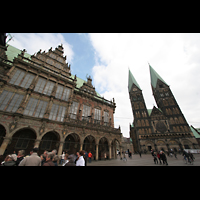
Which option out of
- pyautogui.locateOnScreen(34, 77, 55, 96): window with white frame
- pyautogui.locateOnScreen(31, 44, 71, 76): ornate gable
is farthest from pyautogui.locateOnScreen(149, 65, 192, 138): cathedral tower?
pyautogui.locateOnScreen(34, 77, 55, 96): window with white frame

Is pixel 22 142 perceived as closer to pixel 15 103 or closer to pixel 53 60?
pixel 15 103

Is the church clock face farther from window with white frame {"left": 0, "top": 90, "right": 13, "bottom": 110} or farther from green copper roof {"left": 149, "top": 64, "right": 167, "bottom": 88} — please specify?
window with white frame {"left": 0, "top": 90, "right": 13, "bottom": 110}

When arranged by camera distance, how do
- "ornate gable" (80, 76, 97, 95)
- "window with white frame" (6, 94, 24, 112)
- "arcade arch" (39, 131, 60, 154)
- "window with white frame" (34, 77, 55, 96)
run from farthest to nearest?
"ornate gable" (80, 76, 97, 95)
"window with white frame" (34, 77, 55, 96)
"arcade arch" (39, 131, 60, 154)
"window with white frame" (6, 94, 24, 112)

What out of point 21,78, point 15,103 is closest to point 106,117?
point 15,103

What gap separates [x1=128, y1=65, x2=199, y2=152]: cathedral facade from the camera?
31031 millimetres

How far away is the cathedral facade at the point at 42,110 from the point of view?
10.6 metres

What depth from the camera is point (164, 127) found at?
3456 centimetres

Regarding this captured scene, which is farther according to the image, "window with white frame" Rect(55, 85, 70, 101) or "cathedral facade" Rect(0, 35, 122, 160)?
"window with white frame" Rect(55, 85, 70, 101)

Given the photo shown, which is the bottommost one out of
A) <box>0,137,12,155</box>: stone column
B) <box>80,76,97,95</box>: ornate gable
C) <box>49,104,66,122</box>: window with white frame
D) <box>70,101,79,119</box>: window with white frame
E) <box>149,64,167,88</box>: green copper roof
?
<box>0,137,12,155</box>: stone column

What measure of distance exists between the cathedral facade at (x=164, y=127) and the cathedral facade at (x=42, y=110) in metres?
21.1

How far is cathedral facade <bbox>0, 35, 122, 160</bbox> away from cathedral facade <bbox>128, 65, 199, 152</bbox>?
21096mm
